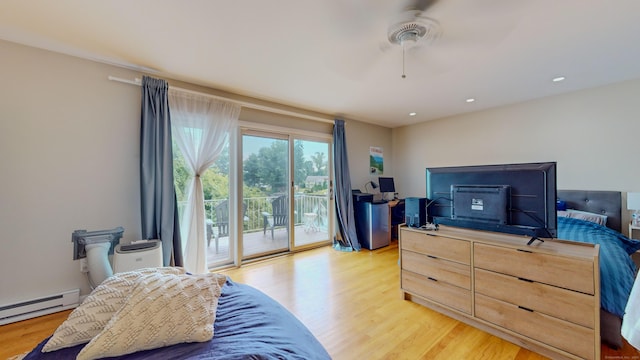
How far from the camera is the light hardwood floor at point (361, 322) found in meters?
1.72

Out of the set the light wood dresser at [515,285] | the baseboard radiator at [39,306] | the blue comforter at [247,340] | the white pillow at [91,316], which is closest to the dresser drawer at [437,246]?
the light wood dresser at [515,285]

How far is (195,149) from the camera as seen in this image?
2.91 metres

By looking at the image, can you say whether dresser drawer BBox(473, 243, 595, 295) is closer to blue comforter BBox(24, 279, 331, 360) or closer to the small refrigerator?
blue comforter BBox(24, 279, 331, 360)

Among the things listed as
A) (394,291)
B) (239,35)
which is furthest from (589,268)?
(239,35)

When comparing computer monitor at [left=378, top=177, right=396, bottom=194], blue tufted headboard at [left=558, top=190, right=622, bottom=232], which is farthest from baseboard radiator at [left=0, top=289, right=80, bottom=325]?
blue tufted headboard at [left=558, top=190, right=622, bottom=232]

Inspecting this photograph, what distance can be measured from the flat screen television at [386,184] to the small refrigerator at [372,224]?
0.51m

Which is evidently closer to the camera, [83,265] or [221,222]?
[83,265]

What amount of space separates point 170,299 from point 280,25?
6.13 feet

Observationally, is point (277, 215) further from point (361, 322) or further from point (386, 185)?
point (386, 185)

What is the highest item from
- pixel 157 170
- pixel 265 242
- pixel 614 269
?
pixel 157 170

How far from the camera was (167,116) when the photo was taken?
2623mm

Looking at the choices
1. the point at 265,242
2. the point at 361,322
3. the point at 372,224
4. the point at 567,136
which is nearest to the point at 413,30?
the point at 361,322

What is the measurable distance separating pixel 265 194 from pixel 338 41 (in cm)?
236

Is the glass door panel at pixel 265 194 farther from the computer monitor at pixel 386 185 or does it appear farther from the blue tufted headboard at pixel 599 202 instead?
the blue tufted headboard at pixel 599 202
